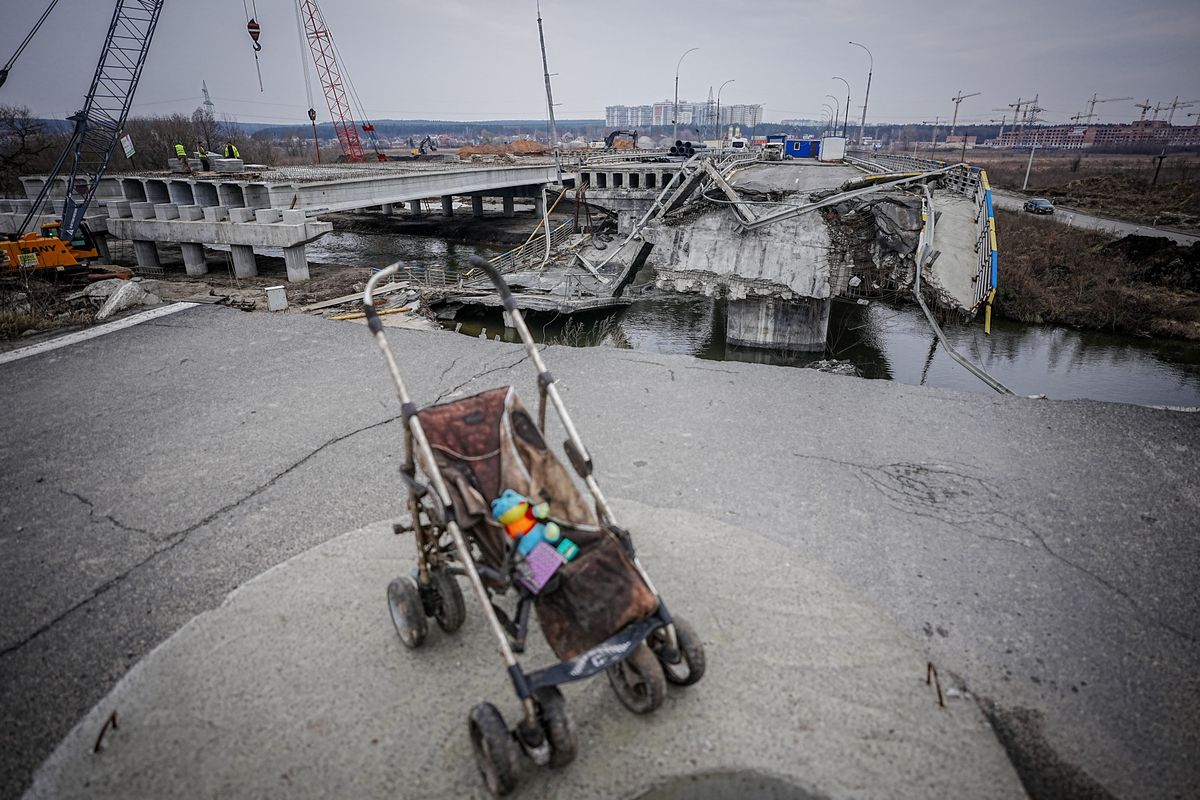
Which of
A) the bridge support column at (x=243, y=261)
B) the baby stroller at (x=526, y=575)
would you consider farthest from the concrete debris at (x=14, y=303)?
the baby stroller at (x=526, y=575)

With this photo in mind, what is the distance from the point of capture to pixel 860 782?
258 centimetres

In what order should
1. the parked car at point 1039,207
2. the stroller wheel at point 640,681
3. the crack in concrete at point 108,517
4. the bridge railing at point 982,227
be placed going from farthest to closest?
the parked car at point 1039,207 → the bridge railing at point 982,227 → the crack in concrete at point 108,517 → the stroller wheel at point 640,681

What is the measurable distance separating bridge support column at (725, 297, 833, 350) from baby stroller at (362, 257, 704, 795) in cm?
1116

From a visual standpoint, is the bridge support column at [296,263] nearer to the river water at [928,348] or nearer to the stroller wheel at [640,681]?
the river water at [928,348]

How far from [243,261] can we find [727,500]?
1565 centimetres

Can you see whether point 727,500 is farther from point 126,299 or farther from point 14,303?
point 14,303

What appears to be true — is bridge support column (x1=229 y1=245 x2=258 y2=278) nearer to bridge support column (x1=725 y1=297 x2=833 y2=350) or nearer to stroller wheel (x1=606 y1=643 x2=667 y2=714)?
bridge support column (x1=725 y1=297 x2=833 y2=350)

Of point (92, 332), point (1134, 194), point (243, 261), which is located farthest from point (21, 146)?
point (1134, 194)

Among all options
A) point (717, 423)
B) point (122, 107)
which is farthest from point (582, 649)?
point (122, 107)

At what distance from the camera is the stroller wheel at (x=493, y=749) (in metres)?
2.37

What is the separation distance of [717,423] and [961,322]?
43.2 feet

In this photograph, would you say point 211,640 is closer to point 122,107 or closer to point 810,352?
point 810,352

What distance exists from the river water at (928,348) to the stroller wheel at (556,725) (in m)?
11.2

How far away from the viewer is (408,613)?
3.13 meters
